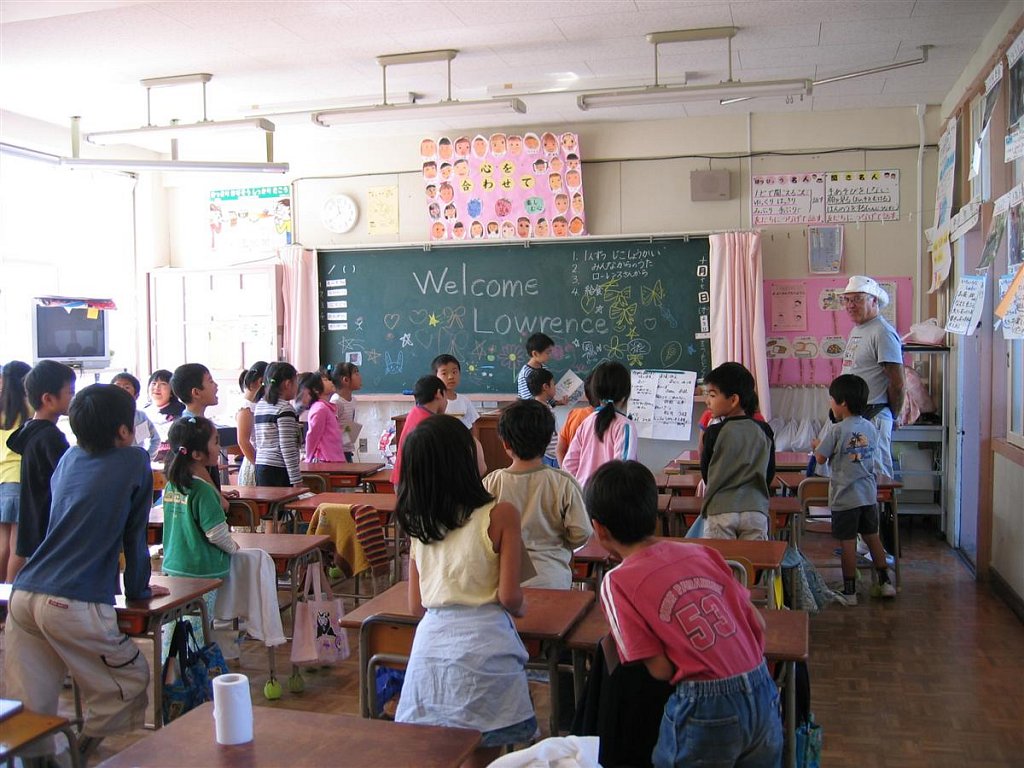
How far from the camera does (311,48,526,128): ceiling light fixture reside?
5.57m

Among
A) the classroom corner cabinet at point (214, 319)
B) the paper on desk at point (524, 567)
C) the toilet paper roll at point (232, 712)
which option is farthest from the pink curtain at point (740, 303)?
the toilet paper roll at point (232, 712)

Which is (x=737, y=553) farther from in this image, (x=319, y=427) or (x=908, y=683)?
(x=319, y=427)

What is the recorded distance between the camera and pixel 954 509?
600 centimetres

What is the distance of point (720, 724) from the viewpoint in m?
1.76

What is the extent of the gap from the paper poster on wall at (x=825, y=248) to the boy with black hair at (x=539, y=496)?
4841mm

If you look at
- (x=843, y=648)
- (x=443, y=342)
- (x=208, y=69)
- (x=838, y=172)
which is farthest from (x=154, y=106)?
(x=843, y=648)

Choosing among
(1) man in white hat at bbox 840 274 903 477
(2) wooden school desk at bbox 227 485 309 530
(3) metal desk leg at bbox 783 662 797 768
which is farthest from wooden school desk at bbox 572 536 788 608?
(1) man in white hat at bbox 840 274 903 477

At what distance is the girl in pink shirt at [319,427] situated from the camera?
5793 mm

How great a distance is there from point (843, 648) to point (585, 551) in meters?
1.65

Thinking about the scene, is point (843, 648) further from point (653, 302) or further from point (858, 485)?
point (653, 302)

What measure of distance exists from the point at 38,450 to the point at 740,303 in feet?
16.8

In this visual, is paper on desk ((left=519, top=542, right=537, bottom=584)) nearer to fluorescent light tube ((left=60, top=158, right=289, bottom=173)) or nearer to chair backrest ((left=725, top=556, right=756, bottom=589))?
chair backrest ((left=725, top=556, right=756, bottom=589))

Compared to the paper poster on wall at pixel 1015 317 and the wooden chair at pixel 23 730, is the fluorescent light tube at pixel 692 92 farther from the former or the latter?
the wooden chair at pixel 23 730

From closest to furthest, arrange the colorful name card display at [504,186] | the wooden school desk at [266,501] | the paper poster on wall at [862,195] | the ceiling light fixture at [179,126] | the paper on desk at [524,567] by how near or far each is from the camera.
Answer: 1. the paper on desk at [524,567]
2. the wooden school desk at [266,501]
3. the ceiling light fixture at [179,126]
4. the paper poster on wall at [862,195]
5. the colorful name card display at [504,186]
